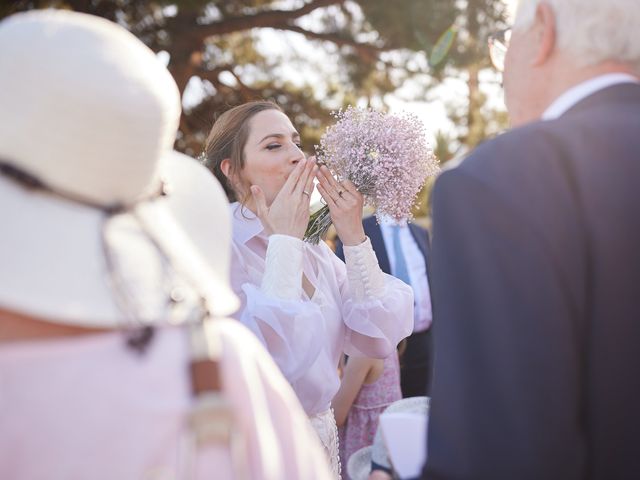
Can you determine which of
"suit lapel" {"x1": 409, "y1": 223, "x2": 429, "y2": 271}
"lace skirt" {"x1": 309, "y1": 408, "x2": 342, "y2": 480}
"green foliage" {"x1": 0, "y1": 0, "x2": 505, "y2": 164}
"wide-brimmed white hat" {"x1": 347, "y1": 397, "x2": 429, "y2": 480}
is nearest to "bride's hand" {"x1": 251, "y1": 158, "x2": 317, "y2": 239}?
"lace skirt" {"x1": 309, "y1": 408, "x2": 342, "y2": 480}

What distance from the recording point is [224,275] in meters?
1.19

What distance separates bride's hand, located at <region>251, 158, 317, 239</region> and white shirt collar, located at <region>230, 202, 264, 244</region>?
0.17 ft

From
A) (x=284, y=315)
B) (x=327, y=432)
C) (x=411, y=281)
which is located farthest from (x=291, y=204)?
(x=411, y=281)

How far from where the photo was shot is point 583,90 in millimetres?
1384

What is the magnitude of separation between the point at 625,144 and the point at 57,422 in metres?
1.13

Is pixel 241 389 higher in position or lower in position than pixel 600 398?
higher

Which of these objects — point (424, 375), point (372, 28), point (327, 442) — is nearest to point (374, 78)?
point (372, 28)

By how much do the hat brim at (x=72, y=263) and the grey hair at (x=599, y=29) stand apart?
0.97 m

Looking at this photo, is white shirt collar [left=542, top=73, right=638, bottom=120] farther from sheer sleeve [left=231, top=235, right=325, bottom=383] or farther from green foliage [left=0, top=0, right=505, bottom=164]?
green foliage [left=0, top=0, right=505, bottom=164]

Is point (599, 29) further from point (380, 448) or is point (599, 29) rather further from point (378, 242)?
point (378, 242)

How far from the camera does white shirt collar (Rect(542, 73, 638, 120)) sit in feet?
4.51

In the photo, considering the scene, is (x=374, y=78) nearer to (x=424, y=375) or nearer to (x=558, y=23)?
(x=424, y=375)

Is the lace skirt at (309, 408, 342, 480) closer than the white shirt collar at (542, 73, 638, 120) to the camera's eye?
No

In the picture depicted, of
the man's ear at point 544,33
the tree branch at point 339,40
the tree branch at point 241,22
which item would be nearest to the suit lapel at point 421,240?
the man's ear at point 544,33
